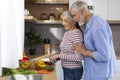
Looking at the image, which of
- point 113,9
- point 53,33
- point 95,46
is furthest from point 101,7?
point 95,46

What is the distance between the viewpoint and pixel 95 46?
2.04 meters

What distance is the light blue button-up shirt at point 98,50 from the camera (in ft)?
6.56

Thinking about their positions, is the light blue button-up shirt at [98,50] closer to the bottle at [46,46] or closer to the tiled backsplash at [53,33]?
the bottle at [46,46]

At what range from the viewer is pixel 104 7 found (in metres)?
4.01

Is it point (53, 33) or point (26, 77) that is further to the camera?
point (53, 33)

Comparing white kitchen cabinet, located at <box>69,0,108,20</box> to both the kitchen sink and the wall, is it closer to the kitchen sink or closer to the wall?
the wall

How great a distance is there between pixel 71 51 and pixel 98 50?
0.32m

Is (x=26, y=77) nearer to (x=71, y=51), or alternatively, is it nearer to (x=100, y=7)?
(x=71, y=51)

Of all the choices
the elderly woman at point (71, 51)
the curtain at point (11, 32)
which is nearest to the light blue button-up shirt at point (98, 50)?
the elderly woman at point (71, 51)

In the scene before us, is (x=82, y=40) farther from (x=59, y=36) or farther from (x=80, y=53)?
(x=59, y=36)

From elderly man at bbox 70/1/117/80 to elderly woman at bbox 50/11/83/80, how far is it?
0.40 feet

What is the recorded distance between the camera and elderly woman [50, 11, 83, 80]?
2252 mm

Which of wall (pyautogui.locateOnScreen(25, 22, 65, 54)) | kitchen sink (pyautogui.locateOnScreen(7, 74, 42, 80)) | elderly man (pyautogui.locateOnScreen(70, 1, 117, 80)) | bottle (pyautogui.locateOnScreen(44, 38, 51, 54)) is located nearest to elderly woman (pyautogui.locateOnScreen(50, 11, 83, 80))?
elderly man (pyautogui.locateOnScreen(70, 1, 117, 80))

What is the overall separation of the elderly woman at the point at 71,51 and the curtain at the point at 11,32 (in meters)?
0.36
